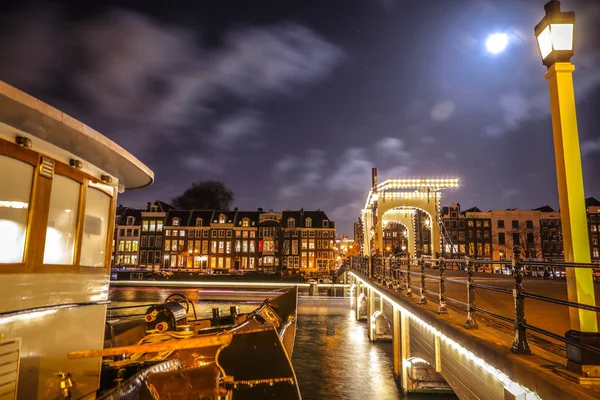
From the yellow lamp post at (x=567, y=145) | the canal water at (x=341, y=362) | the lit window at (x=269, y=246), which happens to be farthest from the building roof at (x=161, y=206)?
the yellow lamp post at (x=567, y=145)

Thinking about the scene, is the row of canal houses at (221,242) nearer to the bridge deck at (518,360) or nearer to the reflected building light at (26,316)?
the bridge deck at (518,360)

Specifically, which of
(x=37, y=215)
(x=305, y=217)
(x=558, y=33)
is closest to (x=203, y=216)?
(x=305, y=217)

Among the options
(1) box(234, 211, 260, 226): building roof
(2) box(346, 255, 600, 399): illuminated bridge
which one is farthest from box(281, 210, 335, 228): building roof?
(2) box(346, 255, 600, 399): illuminated bridge

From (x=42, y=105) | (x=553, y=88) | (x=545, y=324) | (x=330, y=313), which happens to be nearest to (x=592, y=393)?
(x=553, y=88)

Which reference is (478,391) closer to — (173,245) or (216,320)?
(216,320)

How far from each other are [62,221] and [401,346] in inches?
406

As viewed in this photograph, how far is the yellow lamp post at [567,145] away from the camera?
11.8 feet

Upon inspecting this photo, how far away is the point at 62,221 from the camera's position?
16.2 feet

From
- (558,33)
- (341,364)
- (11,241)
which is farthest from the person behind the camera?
(341,364)

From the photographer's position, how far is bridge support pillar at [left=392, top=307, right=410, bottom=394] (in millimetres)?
11289

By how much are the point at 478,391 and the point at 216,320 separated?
23.1ft

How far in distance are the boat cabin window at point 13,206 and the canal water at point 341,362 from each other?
10.5 metres

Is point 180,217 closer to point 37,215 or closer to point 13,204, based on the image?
point 37,215

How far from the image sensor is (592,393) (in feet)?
9.14
